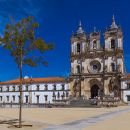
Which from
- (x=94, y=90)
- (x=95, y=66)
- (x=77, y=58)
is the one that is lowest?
(x=94, y=90)

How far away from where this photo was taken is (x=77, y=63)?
84.3 meters

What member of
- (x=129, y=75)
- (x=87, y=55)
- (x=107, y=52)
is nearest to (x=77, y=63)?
(x=87, y=55)

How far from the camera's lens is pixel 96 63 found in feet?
270

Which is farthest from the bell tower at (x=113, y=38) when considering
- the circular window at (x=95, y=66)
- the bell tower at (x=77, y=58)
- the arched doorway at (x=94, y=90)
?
the arched doorway at (x=94, y=90)

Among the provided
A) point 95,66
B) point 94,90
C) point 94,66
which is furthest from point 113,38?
point 94,90

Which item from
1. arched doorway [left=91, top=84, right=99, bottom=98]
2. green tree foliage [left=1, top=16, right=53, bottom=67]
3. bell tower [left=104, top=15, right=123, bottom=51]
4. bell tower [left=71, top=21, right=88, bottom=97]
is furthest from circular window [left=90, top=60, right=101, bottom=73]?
green tree foliage [left=1, top=16, right=53, bottom=67]

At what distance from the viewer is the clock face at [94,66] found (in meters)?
82.0

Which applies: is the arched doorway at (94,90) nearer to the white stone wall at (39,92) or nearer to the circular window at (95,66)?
the circular window at (95,66)

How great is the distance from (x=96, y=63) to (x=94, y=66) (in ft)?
3.28

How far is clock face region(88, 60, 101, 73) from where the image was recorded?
82.0 meters

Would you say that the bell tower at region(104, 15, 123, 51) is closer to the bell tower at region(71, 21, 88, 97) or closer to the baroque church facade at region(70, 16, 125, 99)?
the baroque church facade at region(70, 16, 125, 99)

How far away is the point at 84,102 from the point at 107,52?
1783cm

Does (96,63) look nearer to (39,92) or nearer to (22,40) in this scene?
(39,92)

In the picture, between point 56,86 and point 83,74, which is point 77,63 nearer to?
point 83,74
